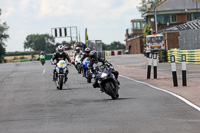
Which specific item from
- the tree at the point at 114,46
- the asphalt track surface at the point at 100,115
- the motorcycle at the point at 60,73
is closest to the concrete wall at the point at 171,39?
the motorcycle at the point at 60,73

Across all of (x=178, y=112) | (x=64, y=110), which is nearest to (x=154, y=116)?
(x=178, y=112)

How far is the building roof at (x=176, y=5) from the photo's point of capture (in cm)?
8375

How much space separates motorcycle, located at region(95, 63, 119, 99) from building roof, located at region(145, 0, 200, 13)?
70628 mm

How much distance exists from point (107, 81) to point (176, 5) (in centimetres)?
7284

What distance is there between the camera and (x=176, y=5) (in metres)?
84.8

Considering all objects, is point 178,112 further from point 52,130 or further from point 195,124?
point 52,130

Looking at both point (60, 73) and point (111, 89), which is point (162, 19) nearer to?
point (60, 73)

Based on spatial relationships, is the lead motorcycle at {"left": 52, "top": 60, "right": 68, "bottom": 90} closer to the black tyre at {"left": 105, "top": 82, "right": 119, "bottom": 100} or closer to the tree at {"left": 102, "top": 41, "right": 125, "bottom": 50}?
the black tyre at {"left": 105, "top": 82, "right": 119, "bottom": 100}

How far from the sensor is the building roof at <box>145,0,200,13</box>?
83750 millimetres

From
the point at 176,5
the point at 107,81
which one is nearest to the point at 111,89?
the point at 107,81

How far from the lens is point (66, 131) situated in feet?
28.0

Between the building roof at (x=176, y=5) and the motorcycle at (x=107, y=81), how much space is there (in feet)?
232

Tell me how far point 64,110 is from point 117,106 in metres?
1.27

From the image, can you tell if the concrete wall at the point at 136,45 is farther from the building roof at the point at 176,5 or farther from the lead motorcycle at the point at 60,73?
the lead motorcycle at the point at 60,73
